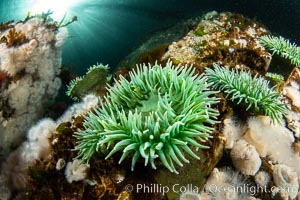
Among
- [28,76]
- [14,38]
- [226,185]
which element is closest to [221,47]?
[226,185]

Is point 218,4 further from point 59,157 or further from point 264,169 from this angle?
point 59,157

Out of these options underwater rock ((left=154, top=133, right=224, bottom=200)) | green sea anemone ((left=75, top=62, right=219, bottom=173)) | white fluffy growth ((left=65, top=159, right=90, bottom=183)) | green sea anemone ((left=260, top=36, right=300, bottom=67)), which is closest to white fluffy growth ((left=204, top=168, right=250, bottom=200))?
underwater rock ((left=154, top=133, right=224, bottom=200))

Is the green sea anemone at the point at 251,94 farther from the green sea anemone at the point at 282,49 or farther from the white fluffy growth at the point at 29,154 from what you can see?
the white fluffy growth at the point at 29,154

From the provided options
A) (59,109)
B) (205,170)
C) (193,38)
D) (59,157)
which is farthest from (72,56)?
(205,170)

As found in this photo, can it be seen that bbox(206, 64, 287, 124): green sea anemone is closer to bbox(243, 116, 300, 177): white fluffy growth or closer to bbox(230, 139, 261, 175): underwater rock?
bbox(243, 116, 300, 177): white fluffy growth

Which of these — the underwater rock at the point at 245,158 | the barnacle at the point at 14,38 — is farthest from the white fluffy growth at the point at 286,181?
the barnacle at the point at 14,38

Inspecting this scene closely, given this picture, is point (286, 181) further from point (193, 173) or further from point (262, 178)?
point (193, 173)
